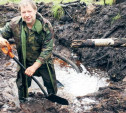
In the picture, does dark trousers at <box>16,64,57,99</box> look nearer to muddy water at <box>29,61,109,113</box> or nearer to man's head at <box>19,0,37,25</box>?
muddy water at <box>29,61,109,113</box>

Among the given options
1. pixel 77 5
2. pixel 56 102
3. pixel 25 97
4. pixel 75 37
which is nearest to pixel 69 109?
pixel 56 102

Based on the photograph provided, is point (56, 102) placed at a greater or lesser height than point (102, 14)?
lesser

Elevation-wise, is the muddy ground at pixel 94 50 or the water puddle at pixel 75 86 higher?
Answer: the muddy ground at pixel 94 50

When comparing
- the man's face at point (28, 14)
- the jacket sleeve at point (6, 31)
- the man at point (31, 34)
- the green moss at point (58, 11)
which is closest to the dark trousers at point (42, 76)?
the man at point (31, 34)

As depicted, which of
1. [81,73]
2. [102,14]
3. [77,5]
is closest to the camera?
[81,73]

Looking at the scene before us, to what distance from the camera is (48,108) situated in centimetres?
387

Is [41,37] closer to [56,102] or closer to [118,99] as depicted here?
[56,102]

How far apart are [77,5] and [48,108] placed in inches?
187

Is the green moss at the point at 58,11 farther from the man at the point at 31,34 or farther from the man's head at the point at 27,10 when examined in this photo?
the man's head at the point at 27,10

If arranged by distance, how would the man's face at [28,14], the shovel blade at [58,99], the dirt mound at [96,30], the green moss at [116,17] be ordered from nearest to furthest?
1. the man's face at [28,14]
2. the shovel blade at [58,99]
3. the dirt mound at [96,30]
4. the green moss at [116,17]

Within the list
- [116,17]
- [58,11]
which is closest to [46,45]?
[116,17]

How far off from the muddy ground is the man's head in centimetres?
169

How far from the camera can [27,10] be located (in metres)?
3.08

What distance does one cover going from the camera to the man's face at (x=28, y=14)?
121 inches
